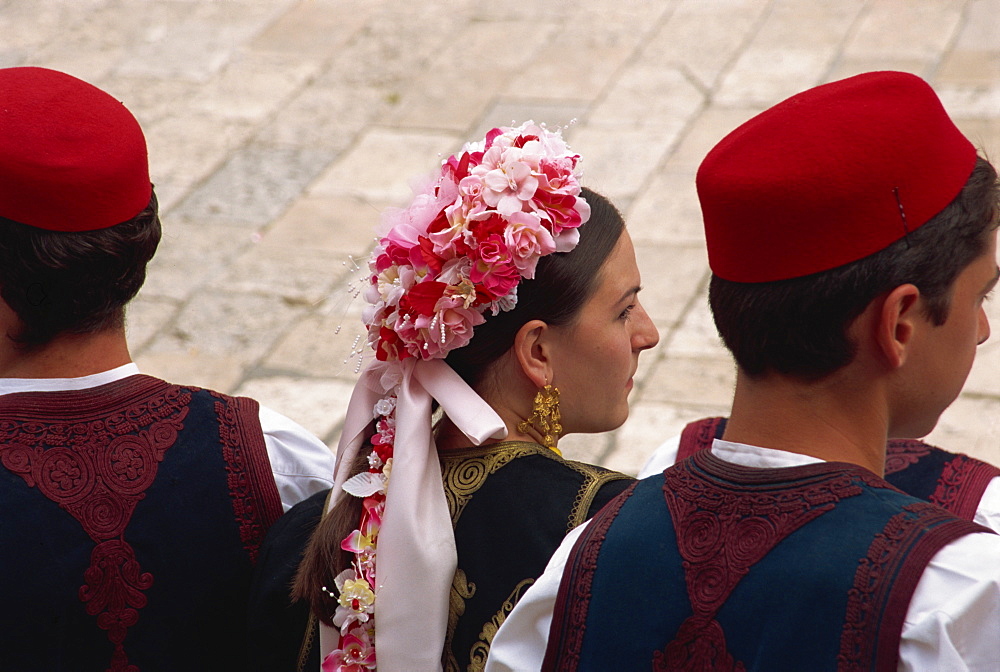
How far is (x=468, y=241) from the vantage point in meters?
1.95

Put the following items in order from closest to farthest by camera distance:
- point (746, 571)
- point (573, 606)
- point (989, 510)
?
point (746, 571), point (573, 606), point (989, 510)

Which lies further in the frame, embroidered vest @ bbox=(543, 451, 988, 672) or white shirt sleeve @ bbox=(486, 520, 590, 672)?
white shirt sleeve @ bbox=(486, 520, 590, 672)

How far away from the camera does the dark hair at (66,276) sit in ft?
6.55

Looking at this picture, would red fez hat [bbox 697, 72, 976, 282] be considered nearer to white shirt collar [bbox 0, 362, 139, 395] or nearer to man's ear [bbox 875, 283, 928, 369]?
man's ear [bbox 875, 283, 928, 369]

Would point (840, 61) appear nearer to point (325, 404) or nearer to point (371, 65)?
point (371, 65)

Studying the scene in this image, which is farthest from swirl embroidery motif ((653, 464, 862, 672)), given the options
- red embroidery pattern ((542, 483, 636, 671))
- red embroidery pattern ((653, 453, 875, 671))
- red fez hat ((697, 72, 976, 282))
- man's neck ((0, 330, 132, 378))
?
man's neck ((0, 330, 132, 378))

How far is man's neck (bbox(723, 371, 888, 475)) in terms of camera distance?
148 cm

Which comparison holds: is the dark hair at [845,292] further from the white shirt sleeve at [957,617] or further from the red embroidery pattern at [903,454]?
the red embroidery pattern at [903,454]

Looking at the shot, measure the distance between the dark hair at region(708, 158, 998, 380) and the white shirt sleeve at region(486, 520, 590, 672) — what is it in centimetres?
Answer: 36

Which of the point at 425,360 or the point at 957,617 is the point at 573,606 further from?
the point at 425,360

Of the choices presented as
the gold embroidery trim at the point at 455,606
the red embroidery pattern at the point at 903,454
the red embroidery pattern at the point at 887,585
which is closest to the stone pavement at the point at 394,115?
the red embroidery pattern at the point at 903,454

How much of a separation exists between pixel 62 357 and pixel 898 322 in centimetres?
141

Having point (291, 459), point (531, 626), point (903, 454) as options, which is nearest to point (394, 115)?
point (291, 459)

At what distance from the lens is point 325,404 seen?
5078 mm
